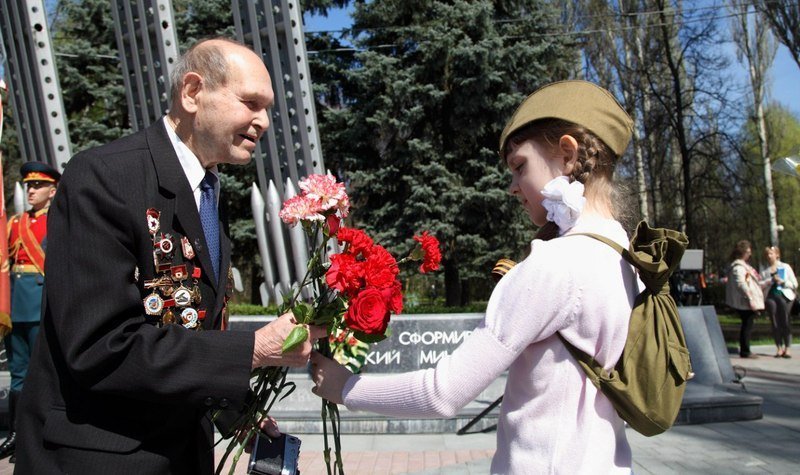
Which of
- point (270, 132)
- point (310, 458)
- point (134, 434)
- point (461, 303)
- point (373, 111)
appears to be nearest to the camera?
point (134, 434)

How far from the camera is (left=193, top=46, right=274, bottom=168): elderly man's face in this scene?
1.87 m

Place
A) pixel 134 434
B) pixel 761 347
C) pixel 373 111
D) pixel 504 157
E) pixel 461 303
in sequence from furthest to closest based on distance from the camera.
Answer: pixel 461 303 → pixel 373 111 → pixel 761 347 → pixel 504 157 → pixel 134 434

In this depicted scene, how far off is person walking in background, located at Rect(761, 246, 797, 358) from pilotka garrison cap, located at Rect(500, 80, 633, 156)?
462 inches

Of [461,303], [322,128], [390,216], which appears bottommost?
[461,303]

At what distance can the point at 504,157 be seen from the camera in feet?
6.41

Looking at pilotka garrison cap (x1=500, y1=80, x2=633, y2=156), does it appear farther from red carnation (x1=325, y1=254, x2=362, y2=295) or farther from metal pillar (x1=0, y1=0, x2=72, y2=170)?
metal pillar (x1=0, y1=0, x2=72, y2=170)

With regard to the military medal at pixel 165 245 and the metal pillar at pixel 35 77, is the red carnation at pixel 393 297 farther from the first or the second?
the metal pillar at pixel 35 77

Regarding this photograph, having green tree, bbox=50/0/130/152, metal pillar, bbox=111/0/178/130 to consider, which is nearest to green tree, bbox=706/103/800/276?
green tree, bbox=50/0/130/152

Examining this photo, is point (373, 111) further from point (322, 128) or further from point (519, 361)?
point (519, 361)

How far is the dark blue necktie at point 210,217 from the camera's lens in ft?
6.24

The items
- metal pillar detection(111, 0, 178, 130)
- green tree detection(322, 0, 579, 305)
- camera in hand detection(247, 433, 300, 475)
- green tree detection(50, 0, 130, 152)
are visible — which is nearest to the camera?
camera in hand detection(247, 433, 300, 475)

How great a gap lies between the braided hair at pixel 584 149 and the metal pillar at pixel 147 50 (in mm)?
9902

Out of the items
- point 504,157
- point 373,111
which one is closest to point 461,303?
point 373,111

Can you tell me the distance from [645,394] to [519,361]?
0.92 ft
